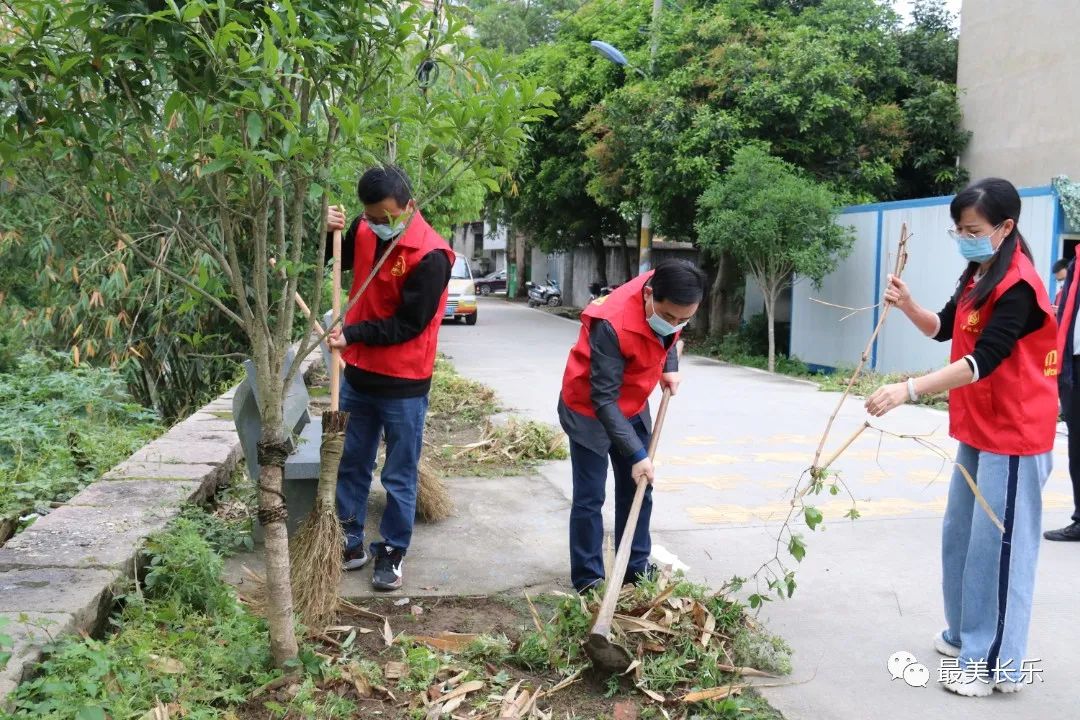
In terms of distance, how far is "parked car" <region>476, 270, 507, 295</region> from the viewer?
135 feet

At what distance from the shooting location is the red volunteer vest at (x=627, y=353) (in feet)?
12.7

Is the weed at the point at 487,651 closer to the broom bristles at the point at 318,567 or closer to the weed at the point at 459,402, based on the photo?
the broom bristles at the point at 318,567

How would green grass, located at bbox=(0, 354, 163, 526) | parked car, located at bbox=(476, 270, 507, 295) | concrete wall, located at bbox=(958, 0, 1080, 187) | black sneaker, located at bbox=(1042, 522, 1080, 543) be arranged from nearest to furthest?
1. green grass, located at bbox=(0, 354, 163, 526)
2. black sneaker, located at bbox=(1042, 522, 1080, 543)
3. concrete wall, located at bbox=(958, 0, 1080, 187)
4. parked car, located at bbox=(476, 270, 507, 295)

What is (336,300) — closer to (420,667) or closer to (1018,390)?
(420,667)

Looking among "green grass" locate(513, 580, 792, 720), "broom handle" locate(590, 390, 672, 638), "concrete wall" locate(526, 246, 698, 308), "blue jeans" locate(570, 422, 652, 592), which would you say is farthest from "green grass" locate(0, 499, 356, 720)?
"concrete wall" locate(526, 246, 698, 308)

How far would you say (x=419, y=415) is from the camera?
444 centimetres

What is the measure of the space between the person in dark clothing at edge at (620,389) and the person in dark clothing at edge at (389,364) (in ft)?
2.26

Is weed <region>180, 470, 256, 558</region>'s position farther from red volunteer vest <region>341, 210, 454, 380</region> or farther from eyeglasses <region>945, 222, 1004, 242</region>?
eyeglasses <region>945, 222, 1004, 242</region>

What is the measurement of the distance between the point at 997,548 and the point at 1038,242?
9305 millimetres

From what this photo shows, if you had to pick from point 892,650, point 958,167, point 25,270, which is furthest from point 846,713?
point 958,167

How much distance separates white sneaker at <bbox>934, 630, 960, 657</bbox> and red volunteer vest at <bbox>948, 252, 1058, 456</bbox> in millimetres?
829

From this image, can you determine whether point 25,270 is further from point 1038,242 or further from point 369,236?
point 1038,242

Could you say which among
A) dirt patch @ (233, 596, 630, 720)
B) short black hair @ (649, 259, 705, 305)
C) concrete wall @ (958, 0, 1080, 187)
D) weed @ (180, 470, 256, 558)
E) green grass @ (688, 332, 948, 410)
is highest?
concrete wall @ (958, 0, 1080, 187)

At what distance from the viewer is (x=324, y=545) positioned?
379 cm
